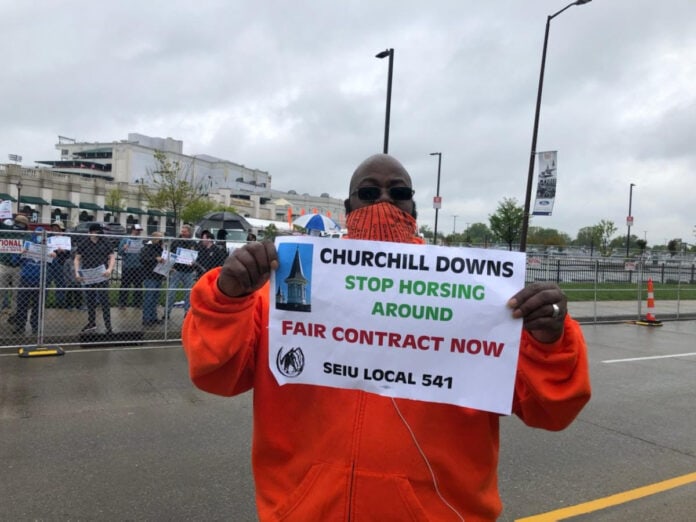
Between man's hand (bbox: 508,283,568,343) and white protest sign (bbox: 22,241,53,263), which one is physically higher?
man's hand (bbox: 508,283,568,343)

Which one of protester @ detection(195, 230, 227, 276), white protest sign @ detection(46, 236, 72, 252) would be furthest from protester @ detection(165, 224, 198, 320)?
white protest sign @ detection(46, 236, 72, 252)

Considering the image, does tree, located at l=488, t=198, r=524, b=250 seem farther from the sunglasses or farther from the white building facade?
the sunglasses

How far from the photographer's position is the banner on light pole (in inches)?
689

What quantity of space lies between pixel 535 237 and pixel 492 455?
70968 millimetres

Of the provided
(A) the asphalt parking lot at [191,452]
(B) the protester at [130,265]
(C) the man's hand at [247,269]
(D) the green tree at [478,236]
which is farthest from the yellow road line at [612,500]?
(D) the green tree at [478,236]

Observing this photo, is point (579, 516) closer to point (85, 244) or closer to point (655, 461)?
point (655, 461)

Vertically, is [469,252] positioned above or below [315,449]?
above

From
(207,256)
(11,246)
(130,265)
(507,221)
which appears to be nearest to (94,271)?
(130,265)

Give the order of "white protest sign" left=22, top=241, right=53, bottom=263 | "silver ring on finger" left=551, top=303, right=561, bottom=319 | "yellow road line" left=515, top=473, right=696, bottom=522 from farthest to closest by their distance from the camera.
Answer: "white protest sign" left=22, top=241, right=53, bottom=263
"yellow road line" left=515, top=473, right=696, bottom=522
"silver ring on finger" left=551, top=303, right=561, bottom=319

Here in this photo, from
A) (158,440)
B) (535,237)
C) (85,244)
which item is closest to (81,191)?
(535,237)

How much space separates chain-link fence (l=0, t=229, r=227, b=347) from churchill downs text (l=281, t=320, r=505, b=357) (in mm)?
8297

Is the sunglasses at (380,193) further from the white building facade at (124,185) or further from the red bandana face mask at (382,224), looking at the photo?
the white building facade at (124,185)

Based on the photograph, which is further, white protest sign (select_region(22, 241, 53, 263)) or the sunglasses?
white protest sign (select_region(22, 241, 53, 263))

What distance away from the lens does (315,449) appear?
66.7 inches
